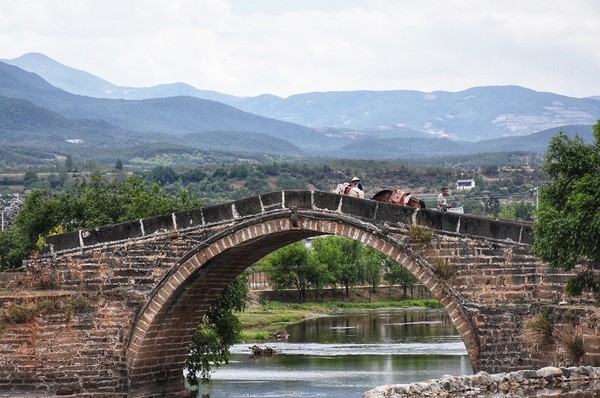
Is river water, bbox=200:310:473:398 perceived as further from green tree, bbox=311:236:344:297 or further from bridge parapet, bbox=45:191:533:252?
green tree, bbox=311:236:344:297

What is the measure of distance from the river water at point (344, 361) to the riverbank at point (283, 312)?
1.11m

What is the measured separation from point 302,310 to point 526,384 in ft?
172

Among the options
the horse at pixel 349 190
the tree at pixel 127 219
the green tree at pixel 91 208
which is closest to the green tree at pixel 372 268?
the tree at pixel 127 219

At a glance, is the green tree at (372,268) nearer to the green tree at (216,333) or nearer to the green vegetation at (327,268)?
the green vegetation at (327,268)

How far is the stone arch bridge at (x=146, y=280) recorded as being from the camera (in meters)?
26.7

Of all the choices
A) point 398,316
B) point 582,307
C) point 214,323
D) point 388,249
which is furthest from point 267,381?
point 398,316

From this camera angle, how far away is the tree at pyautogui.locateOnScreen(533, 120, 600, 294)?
22.3 metres

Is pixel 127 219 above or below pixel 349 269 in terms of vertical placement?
above

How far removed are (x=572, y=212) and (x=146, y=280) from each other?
962cm

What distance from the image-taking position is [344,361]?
147 ft

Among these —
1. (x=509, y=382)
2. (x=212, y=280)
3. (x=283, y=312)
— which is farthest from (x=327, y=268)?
(x=509, y=382)

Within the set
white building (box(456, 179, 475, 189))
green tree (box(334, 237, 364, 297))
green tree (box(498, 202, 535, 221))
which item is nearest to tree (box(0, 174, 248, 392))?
green tree (box(334, 237, 364, 297))

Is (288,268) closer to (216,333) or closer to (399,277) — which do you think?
(399,277)

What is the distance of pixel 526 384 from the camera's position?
2302 centimetres
